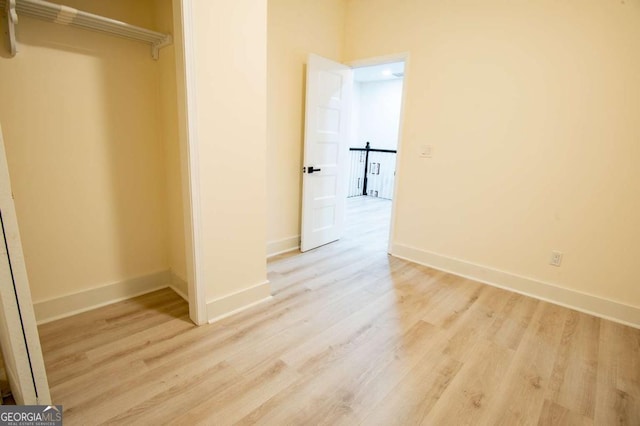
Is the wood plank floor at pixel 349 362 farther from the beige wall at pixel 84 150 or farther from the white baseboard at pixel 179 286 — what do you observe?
the beige wall at pixel 84 150

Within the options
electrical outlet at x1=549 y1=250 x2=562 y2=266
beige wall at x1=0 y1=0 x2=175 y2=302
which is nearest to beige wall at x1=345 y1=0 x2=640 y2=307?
electrical outlet at x1=549 y1=250 x2=562 y2=266

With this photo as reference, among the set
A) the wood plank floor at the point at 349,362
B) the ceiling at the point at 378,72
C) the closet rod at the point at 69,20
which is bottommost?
the wood plank floor at the point at 349,362

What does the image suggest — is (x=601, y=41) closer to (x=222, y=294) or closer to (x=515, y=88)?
(x=515, y=88)

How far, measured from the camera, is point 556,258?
2.52 metres

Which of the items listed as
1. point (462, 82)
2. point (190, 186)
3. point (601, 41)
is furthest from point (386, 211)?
point (190, 186)

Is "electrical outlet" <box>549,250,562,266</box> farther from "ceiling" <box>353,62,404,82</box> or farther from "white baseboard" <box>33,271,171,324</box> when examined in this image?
"ceiling" <box>353,62,404,82</box>

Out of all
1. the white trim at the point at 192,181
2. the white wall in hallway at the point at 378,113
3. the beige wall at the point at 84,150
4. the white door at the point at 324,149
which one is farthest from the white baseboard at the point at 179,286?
the white wall in hallway at the point at 378,113

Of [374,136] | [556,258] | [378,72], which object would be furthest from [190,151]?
[374,136]

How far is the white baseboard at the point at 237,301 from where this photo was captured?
2076mm

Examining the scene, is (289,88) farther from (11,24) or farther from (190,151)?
(11,24)

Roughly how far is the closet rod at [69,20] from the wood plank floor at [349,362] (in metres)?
1.75

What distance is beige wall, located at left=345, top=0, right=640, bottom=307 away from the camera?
7.23 ft

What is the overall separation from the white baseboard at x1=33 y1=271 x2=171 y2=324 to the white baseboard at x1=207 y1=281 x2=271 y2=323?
0.71 meters

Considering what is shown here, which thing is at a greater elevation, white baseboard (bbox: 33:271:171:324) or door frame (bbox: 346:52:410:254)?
door frame (bbox: 346:52:410:254)
